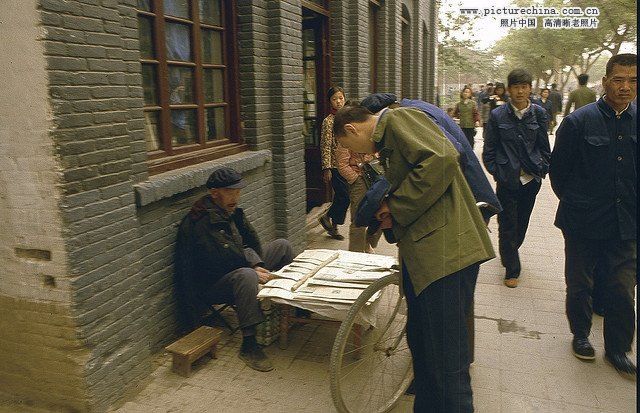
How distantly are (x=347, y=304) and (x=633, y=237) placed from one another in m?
2.01

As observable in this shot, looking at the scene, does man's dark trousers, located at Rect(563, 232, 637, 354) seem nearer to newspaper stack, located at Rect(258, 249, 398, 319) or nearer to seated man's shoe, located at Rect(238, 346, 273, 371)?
newspaper stack, located at Rect(258, 249, 398, 319)

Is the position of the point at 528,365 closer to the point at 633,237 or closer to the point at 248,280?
the point at 633,237

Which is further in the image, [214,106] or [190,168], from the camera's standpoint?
[214,106]

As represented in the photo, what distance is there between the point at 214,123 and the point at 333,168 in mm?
1987

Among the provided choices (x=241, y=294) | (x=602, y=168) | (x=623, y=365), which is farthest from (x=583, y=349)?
(x=241, y=294)

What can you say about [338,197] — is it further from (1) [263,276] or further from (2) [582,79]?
(2) [582,79]

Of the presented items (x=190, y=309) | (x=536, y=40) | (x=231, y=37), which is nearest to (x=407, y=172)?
(x=190, y=309)

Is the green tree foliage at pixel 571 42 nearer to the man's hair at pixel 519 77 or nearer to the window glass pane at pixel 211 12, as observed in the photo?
the man's hair at pixel 519 77

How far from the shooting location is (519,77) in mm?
5102

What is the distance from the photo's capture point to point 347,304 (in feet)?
11.5

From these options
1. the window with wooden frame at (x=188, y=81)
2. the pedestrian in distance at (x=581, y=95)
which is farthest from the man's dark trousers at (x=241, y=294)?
the pedestrian in distance at (x=581, y=95)

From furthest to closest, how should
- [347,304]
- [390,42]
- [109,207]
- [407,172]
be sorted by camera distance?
[390,42], [347,304], [109,207], [407,172]

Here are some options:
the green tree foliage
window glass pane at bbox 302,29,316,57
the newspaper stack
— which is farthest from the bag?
the green tree foliage

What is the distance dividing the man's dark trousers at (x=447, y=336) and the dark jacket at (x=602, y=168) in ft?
4.81
